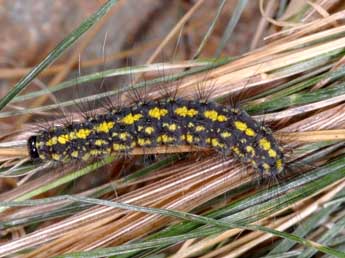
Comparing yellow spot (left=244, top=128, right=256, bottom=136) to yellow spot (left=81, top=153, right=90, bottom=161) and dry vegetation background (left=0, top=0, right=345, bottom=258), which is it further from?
yellow spot (left=81, top=153, right=90, bottom=161)

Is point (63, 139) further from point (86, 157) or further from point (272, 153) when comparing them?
point (272, 153)

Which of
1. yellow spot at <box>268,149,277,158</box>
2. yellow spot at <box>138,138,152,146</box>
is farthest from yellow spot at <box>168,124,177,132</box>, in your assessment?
yellow spot at <box>268,149,277,158</box>

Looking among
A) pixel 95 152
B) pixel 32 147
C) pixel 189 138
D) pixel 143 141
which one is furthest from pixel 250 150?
pixel 32 147

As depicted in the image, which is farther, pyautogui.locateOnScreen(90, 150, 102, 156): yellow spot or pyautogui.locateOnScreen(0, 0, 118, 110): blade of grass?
pyautogui.locateOnScreen(90, 150, 102, 156): yellow spot

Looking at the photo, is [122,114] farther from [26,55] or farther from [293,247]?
[26,55]

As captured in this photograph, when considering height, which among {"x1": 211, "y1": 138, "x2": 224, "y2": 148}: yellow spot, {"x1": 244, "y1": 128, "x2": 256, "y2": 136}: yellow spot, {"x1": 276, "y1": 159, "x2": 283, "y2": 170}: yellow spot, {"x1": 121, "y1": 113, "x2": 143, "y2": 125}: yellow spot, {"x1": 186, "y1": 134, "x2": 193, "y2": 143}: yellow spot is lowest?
{"x1": 276, "y1": 159, "x2": 283, "y2": 170}: yellow spot

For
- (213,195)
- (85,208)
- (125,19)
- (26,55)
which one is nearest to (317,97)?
(213,195)

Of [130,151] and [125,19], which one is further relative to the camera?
[125,19]
